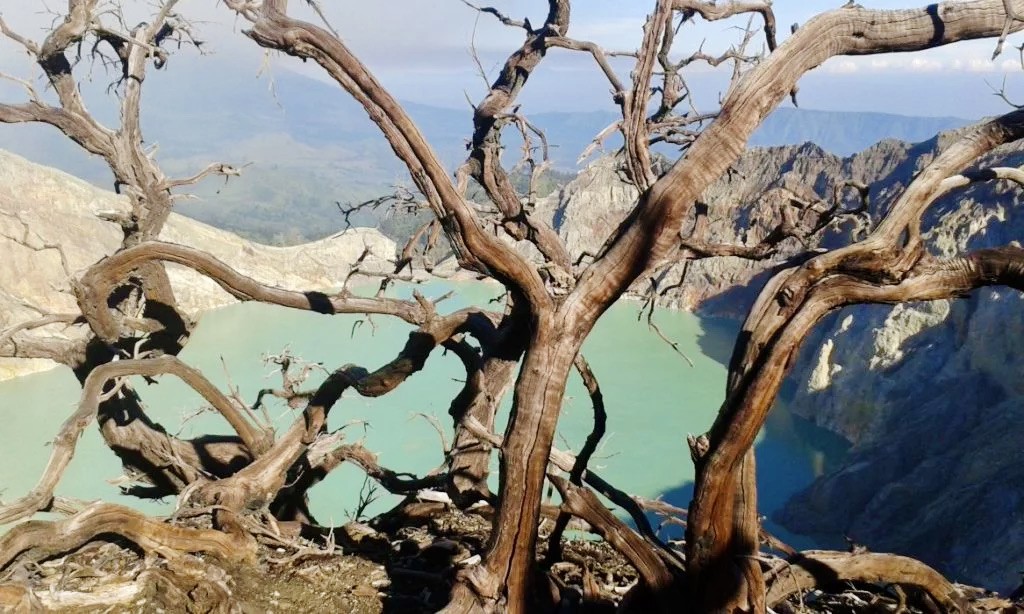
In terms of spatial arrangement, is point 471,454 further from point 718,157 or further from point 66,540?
point 718,157

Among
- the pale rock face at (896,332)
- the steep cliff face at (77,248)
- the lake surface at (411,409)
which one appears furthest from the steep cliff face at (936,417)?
the steep cliff face at (77,248)

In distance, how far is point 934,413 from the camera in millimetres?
13102

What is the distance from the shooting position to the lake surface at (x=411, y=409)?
12711mm

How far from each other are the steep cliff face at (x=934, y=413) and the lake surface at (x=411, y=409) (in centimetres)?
100

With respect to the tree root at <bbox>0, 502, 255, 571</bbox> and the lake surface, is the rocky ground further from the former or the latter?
the lake surface

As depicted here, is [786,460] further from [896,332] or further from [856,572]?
[856,572]

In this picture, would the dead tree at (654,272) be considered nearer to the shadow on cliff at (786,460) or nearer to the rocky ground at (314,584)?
the rocky ground at (314,584)

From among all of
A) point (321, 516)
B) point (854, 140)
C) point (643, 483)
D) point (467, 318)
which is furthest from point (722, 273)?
point (854, 140)

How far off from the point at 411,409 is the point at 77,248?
13.3 meters

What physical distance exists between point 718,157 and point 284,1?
53.1 inches

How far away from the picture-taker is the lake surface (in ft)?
Result: 41.7

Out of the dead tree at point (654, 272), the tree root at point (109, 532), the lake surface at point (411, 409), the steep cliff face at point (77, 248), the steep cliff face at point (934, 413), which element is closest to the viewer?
the dead tree at point (654, 272)

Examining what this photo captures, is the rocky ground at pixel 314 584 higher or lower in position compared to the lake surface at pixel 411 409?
lower

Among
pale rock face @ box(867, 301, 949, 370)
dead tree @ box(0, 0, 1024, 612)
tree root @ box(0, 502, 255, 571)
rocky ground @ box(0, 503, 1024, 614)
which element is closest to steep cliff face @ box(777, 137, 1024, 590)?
pale rock face @ box(867, 301, 949, 370)
